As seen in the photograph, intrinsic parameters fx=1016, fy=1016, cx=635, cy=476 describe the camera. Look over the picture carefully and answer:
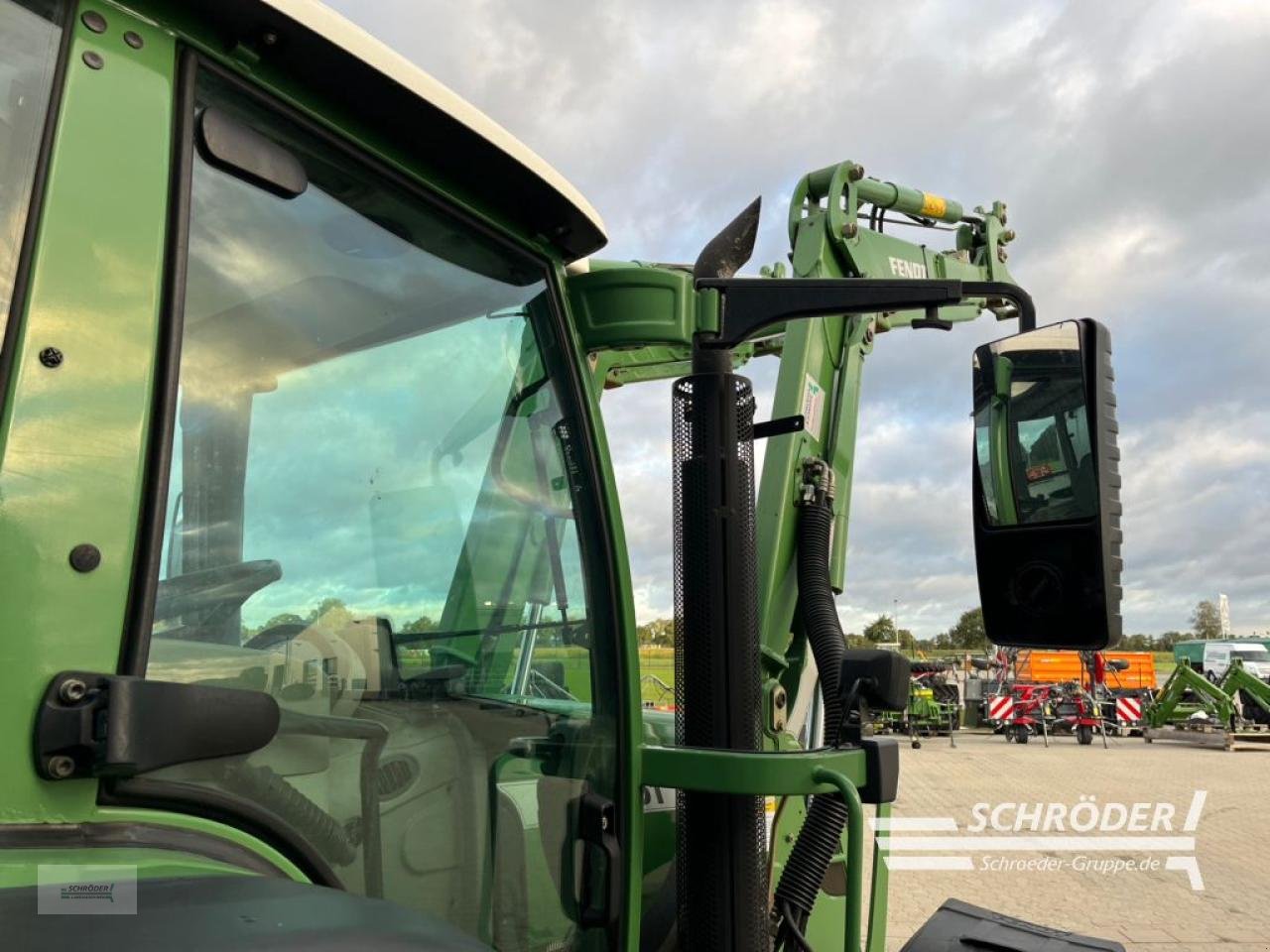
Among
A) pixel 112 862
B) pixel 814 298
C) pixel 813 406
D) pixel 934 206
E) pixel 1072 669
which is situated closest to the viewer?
pixel 112 862

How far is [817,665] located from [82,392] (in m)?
2.08

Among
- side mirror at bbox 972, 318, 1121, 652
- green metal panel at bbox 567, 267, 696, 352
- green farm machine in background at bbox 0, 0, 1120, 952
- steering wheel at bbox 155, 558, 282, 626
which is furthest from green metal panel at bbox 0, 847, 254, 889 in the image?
side mirror at bbox 972, 318, 1121, 652

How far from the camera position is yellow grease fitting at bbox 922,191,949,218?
3.80m

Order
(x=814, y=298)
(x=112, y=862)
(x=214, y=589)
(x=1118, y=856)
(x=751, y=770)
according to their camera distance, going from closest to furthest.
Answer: (x=112, y=862)
(x=214, y=589)
(x=751, y=770)
(x=814, y=298)
(x=1118, y=856)

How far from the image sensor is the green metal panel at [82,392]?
3.49 feet

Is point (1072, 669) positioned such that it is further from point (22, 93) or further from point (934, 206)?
point (22, 93)

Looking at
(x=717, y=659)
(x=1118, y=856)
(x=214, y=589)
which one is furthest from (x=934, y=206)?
(x=1118, y=856)

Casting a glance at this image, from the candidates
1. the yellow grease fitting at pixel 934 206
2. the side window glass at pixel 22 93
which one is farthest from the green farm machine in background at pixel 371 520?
the yellow grease fitting at pixel 934 206

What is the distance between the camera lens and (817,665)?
9.11 feet

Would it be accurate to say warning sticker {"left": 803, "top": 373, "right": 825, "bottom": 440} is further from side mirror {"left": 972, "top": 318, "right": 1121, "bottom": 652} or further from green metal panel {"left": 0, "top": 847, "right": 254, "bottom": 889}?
green metal panel {"left": 0, "top": 847, "right": 254, "bottom": 889}

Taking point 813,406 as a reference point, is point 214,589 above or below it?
below

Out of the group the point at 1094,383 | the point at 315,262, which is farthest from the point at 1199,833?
the point at 315,262

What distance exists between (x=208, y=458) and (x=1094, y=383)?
143cm

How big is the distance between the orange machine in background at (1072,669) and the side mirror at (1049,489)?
21600 millimetres
